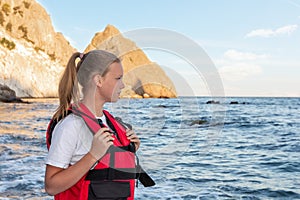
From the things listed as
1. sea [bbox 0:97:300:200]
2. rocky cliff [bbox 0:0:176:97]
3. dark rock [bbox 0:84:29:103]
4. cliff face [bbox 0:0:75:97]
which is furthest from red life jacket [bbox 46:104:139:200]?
cliff face [bbox 0:0:75:97]

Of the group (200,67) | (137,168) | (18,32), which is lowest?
(137,168)

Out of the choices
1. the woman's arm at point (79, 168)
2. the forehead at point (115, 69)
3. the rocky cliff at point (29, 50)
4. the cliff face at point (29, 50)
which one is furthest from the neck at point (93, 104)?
the cliff face at point (29, 50)

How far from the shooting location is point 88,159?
2225mm

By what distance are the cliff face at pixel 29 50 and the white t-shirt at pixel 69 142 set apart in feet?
182

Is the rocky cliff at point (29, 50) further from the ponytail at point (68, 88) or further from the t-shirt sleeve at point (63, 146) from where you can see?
the t-shirt sleeve at point (63, 146)

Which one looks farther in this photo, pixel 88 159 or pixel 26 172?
pixel 26 172

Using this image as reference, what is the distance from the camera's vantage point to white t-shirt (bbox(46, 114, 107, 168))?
226cm

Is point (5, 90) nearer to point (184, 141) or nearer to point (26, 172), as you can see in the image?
point (26, 172)

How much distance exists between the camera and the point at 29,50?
6619 cm

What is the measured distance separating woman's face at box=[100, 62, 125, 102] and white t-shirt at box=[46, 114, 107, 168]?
0.81 feet

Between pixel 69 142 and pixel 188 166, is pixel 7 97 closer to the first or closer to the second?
pixel 188 166

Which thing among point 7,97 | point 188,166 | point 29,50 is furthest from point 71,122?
point 29,50

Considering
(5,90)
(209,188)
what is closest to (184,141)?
(209,188)

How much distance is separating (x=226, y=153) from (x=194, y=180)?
4.24m
